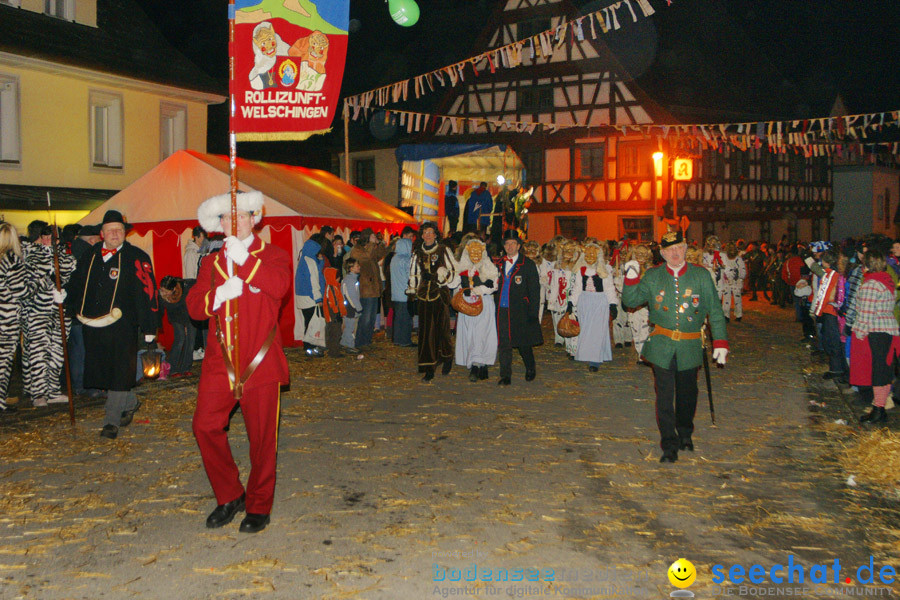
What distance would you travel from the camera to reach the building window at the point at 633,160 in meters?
31.1

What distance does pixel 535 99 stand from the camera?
32188mm

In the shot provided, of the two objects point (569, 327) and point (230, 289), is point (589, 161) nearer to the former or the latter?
point (569, 327)

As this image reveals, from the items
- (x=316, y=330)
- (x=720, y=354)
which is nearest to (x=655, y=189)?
(x=316, y=330)

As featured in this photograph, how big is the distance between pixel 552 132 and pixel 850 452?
86.1ft

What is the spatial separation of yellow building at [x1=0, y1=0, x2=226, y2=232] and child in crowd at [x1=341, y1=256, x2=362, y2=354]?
24.0 feet

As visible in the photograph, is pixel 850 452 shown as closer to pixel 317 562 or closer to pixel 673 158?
pixel 317 562

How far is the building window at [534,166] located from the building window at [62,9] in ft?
61.2

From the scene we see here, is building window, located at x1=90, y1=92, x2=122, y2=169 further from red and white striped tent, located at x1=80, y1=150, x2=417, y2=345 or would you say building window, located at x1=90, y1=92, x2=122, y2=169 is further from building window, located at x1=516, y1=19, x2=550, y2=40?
building window, located at x1=516, y1=19, x2=550, y2=40

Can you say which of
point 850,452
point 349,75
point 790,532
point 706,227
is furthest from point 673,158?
point 790,532

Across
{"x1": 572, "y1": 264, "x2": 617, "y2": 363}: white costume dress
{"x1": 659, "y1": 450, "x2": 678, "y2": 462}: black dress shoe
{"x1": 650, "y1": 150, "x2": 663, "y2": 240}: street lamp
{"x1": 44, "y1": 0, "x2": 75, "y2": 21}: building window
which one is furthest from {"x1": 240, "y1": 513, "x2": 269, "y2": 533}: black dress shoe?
{"x1": 650, "y1": 150, "x2": 663, "y2": 240}: street lamp

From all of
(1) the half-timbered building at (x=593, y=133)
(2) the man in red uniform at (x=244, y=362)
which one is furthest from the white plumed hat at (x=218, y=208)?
(1) the half-timbered building at (x=593, y=133)

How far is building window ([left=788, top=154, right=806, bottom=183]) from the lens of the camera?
37959 millimetres

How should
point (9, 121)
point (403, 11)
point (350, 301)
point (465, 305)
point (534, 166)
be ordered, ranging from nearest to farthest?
point (403, 11)
point (465, 305)
point (350, 301)
point (9, 121)
point (534, 166)

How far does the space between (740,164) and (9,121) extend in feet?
93.5
